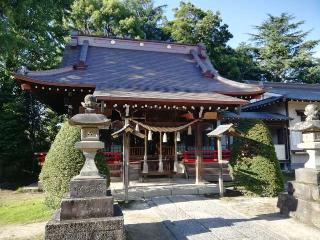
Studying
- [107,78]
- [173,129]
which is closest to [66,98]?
[107,78]

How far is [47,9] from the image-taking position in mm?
14094

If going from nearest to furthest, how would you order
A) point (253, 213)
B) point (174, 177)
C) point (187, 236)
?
point (187, 236) → point (253, 213) → point (174, 177)

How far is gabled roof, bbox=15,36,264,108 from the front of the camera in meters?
11.4

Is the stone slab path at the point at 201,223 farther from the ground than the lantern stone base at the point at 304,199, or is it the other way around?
the lantern stone base at the point at 304,199

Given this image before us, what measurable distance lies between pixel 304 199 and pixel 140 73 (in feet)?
31.7

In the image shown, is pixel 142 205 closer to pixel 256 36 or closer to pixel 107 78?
pixel 107 78

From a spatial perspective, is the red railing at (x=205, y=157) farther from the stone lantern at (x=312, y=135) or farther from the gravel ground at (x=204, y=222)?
the stone lantern at (x=312, y=135)

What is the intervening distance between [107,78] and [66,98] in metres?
2.01

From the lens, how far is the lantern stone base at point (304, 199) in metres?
6.47

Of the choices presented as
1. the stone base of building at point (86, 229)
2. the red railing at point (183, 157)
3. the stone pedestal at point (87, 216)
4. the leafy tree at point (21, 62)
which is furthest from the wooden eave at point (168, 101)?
the stone base of building at point (86, 229)

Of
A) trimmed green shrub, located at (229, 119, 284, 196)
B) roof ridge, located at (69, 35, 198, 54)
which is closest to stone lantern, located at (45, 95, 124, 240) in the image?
trimmed green shrub, located at (229, 119, 284, 196)

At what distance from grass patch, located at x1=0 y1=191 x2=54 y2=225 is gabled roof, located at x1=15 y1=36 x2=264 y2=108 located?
4116mm

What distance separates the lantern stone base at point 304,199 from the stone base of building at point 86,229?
4.24 m

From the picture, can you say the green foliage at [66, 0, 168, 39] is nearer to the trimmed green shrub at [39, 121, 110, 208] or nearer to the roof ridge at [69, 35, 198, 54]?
the roof ridge at [69, 35, 198, 54]
